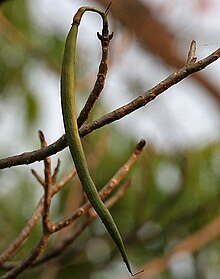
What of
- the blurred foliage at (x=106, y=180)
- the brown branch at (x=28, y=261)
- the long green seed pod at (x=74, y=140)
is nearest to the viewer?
the long green seed pod at (x=74, y=140)

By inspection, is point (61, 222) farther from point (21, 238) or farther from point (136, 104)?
point (136, 104)

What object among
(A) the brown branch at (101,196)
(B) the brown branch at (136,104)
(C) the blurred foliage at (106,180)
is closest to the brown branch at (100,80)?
(B) the brown branch at (136,104)

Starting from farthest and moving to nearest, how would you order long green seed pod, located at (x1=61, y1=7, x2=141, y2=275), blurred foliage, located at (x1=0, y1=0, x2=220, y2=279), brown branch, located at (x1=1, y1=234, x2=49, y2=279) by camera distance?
blurred foliage, located at (x1=0, y1=0, x2=220, y2=279) < brown branch, located at (x1=1, y1=234, x2=49, y2=279) < long green seed pod, located at (x1=61, y1=7, x2=141, y2=275)

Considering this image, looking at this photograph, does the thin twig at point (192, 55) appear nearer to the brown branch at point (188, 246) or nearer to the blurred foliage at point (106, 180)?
the blurred foliage at point (106, 180)

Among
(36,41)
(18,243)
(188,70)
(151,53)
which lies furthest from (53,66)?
(188,70)

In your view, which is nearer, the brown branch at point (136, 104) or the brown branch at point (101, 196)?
the brown branch at point (136, 104)

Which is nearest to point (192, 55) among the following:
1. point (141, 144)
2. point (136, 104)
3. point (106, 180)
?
point (136, 104)

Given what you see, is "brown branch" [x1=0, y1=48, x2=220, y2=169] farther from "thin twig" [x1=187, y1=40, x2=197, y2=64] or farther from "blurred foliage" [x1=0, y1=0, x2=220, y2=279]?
"blurred foliage" [x1=0, y1=0, x2=220, y2=279]

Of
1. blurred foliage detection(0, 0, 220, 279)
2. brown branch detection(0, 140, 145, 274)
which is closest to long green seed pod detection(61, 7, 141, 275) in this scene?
brown branch detection(0, 140, 145, 274)

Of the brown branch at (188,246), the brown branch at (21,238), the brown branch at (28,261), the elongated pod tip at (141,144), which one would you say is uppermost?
the elongated pod tip at (141,144)
